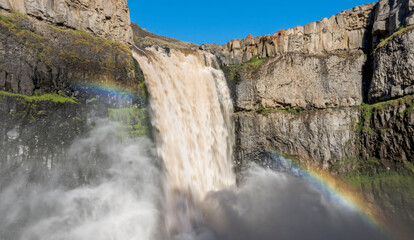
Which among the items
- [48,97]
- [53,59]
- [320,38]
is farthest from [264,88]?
[48,97]

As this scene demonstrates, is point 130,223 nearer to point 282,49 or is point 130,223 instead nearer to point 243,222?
point 243,222

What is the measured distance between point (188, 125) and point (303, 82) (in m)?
9.43

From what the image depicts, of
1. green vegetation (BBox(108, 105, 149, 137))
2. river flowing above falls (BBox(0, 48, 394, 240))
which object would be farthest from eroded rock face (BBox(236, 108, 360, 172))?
green vegetation (BBox(108, 105, 149, 137))

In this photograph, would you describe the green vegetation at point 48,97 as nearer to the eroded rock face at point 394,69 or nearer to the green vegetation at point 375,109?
the green vegetation at point 375,109

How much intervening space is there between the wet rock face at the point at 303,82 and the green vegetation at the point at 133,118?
833 centimetres

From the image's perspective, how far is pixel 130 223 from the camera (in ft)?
39.5

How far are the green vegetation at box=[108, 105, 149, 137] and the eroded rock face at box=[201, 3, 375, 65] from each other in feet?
30.7

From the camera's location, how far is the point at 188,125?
648 inches

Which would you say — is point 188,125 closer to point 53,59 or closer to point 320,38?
point 53,59

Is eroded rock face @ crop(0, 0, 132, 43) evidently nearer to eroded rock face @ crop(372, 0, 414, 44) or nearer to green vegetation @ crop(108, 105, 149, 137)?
green vegetation @ crop(108, 105, 149, 137)

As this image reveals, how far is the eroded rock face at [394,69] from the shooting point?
53.7 ft

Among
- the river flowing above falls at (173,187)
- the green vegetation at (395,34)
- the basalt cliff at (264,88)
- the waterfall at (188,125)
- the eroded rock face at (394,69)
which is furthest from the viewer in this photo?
the green vegetation at (395,34)

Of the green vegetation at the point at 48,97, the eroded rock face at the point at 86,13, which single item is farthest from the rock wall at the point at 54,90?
the eroded rock face at the point at 86,13

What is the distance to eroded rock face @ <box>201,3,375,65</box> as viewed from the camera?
66.8ft
